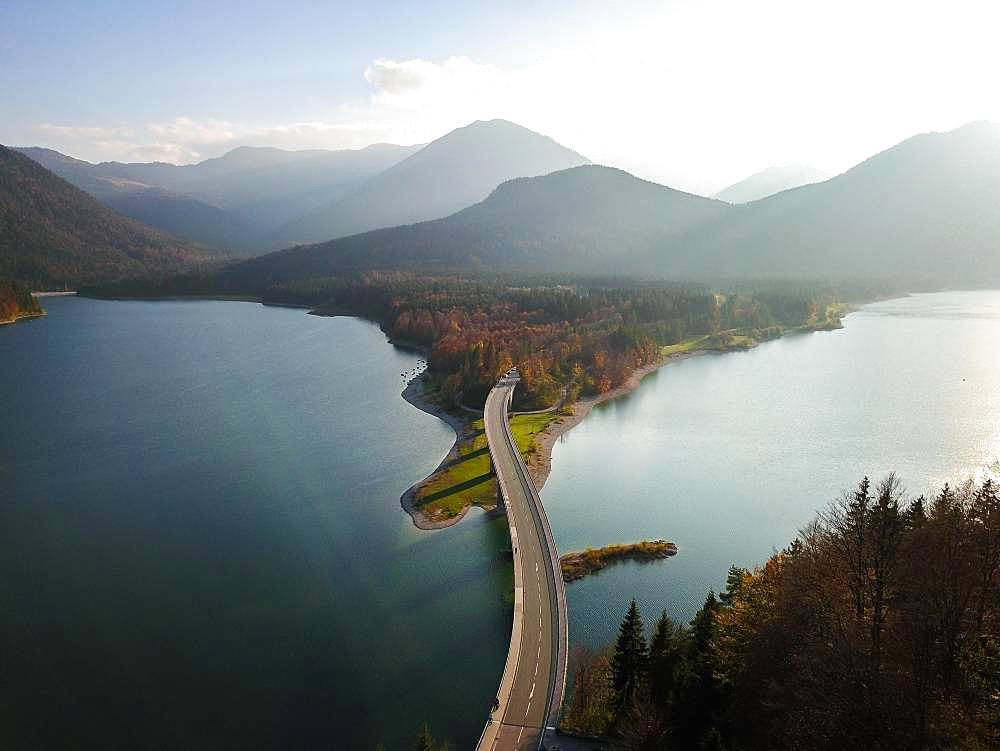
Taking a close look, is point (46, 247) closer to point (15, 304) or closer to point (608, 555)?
point (15, 304)

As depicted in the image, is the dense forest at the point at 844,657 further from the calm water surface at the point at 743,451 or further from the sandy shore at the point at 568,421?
the sandy shore at the point at 568,421

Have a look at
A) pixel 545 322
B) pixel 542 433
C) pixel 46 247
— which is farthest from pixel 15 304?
pixel 542 433

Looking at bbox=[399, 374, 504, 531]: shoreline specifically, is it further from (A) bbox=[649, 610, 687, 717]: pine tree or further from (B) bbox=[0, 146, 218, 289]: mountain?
(B) bbox=[0, 146, 218, 289]: mountain

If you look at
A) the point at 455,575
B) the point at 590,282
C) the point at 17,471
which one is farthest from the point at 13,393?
the point at 590,282

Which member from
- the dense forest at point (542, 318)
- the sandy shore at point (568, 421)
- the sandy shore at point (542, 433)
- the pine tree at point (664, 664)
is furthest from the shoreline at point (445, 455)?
the pine tree at point (664, 664)

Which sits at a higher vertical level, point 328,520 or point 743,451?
point 743,451

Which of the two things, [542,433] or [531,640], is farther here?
[542,433]

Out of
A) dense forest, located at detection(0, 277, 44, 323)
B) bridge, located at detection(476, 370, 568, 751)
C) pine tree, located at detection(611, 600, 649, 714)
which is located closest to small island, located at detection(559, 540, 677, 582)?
bridge, located at detection(476, 370, 568, 751)
